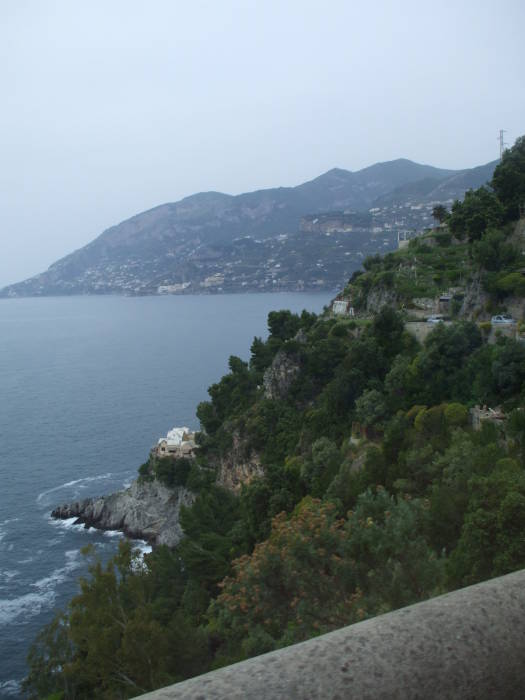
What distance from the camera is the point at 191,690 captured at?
7.08 feet

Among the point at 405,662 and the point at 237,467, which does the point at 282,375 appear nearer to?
the point at 237,467

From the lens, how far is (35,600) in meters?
27.5

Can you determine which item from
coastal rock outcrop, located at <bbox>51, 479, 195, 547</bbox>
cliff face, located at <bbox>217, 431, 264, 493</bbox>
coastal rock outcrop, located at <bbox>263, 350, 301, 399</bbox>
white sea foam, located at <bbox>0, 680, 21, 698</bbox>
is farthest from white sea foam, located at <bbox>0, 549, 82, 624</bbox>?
coastal rock outcrop, located at <bbox>263, 350, 301, 399</bbox>

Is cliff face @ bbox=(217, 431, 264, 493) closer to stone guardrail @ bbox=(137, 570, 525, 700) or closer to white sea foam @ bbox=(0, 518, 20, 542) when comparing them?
white sea foam @ bbox=(0, 518, 20, 542)

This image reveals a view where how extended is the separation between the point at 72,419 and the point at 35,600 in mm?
29110

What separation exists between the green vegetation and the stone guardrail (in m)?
5.94

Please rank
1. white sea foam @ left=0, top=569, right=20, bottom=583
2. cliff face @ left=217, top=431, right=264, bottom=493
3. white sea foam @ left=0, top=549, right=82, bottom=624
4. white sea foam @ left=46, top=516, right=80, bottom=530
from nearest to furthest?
white sea foam @ left=0, top=549, right=82, bottom=624 → white sea foam @ left=0, top=569, right=20, bottom=583 → cliff face @ left=217, top=431, right=264, bottom=493 → white sea foam @ left=46, top=516, right=80, bottom=530

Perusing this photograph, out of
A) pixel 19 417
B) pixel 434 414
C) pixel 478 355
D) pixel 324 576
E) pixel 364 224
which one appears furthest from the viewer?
pixel 364 224

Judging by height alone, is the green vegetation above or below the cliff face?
above

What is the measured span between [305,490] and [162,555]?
605cm

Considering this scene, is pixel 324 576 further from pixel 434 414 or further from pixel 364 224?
pixel 364 224

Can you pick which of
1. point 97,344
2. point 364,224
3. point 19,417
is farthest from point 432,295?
point 364,224

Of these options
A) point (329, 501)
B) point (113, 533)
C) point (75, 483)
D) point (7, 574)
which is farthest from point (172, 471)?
point (329, 501)

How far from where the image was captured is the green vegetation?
9.51 metres
